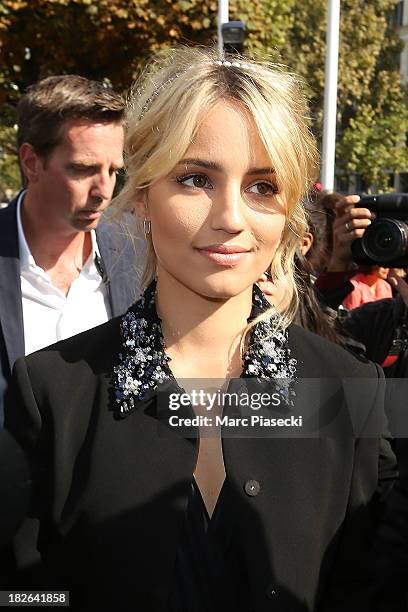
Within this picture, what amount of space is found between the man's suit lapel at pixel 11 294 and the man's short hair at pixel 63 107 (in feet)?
1.31

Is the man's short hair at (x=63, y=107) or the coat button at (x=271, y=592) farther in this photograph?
the man's short hair at (x=63, y=107)

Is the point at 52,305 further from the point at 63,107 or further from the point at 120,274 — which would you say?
the point at 63,107

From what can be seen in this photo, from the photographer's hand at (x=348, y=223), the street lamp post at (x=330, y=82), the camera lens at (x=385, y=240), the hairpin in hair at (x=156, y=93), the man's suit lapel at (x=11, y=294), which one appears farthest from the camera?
the street lamp post at (x=330, y=82)

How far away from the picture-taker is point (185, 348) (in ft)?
5.24

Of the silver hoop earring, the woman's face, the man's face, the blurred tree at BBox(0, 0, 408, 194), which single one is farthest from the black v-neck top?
the blurred tree at BBox(0, 0, 408, 194)

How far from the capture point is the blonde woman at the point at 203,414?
1.45 metres

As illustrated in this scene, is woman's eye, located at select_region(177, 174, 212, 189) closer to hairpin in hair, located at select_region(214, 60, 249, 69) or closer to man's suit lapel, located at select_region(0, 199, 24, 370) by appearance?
hairpin in hair, located at select_region(214, 60, 249, 69)

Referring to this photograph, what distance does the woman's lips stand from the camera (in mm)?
1454

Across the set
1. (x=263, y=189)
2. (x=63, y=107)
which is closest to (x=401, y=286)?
(x=263, y=189)

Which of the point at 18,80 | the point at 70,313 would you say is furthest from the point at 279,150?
the point at 18,80

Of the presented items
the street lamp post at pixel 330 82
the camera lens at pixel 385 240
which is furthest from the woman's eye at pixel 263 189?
the street lamp post at pixel 330 82

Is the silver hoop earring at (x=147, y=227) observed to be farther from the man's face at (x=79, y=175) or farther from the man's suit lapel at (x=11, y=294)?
the man's face at (x=79, y=175)

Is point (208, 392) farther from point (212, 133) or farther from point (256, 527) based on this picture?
point (212, 133)

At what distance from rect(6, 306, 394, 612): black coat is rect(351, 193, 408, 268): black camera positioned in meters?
0.90
